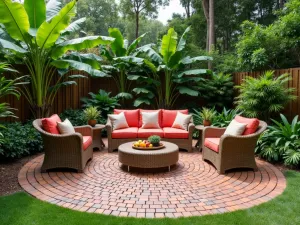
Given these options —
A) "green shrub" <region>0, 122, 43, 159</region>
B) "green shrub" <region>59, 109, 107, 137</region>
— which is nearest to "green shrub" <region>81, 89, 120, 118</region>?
"green shrub" <region>59, 109, 107, 137</region>

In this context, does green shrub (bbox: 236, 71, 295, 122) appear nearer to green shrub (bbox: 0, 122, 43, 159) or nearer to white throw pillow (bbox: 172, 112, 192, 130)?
white throw pillow (bbox: 172, 112, 192, 130)

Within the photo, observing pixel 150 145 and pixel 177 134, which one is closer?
pixel 150 145

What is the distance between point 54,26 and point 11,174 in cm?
306

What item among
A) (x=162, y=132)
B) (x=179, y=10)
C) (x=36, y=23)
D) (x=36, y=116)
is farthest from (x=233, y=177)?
(x=179, y=10)

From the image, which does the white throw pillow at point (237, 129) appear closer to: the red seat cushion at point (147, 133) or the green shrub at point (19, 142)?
the red seat cushion at point (147, 133)

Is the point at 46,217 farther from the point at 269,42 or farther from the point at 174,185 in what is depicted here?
the point at 269,42

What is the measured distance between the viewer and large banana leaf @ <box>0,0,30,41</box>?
4810 millimetres

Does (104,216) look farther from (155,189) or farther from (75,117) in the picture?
(75,117)

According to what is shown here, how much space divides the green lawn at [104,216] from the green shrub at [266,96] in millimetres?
3061

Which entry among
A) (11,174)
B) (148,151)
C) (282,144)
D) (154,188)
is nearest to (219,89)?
(282,144)

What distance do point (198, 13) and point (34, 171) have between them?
15.1m

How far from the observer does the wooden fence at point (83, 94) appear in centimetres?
604

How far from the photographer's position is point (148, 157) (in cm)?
432

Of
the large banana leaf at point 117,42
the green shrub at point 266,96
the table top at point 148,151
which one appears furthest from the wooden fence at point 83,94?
the table top at point 148,151
